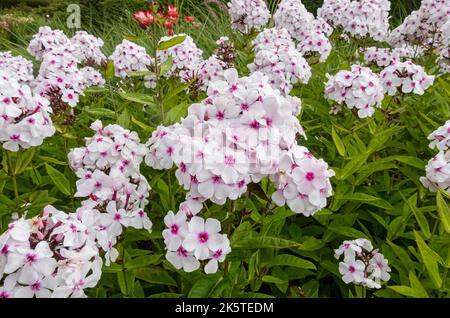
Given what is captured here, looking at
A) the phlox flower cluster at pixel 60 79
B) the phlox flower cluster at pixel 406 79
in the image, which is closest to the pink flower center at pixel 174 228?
the phlox flower cluster at pixel 60 79

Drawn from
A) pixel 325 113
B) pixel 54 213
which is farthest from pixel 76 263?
pixel 325 113

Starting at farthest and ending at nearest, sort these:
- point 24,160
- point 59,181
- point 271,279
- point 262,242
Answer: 1. point 59,181
2. point 24,160
3. point 271,279
4. point 262,242

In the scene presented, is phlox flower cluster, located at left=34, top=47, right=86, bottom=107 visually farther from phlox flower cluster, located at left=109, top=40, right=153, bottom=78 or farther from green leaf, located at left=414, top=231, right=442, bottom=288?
green leaf, located at left=414, top=231, right=442, bottom=288

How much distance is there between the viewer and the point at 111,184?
2461 mm

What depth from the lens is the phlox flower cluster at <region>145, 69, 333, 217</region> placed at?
6.24 feet

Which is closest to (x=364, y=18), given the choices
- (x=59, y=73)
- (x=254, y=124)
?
(x=59, y=73)

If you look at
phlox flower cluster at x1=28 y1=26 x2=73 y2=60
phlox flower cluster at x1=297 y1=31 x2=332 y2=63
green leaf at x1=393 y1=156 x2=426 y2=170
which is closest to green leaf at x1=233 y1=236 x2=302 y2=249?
green leaf at x1=393 y1=156 x2=426 y2=170

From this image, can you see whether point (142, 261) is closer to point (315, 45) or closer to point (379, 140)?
point (379, 140)

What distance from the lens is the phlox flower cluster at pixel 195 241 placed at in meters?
2.02

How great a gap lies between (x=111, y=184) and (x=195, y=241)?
646mm

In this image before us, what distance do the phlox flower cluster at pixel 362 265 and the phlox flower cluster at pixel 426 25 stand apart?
288 centimetres
